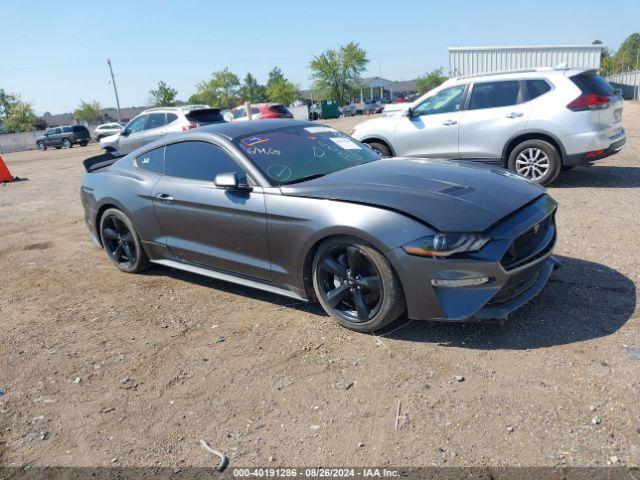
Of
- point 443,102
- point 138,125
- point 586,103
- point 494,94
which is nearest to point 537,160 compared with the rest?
point 586,103

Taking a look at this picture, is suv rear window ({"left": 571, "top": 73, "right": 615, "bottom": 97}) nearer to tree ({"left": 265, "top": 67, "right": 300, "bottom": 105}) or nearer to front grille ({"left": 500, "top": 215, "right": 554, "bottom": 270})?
front grille ({"left": 500, "top": 215, "right": 554, "bottom": 270})

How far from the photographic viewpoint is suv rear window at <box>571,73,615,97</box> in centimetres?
734

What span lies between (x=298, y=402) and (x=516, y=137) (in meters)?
6.07

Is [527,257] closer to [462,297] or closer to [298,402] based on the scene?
[462,297]

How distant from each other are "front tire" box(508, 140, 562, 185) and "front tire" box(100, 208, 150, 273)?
18.0ft

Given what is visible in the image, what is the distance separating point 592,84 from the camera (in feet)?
24.5

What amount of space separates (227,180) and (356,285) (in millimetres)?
1318

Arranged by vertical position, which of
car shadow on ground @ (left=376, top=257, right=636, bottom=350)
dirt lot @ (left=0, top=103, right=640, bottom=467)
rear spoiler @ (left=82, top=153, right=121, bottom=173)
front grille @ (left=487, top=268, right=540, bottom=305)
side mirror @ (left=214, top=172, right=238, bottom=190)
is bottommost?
dirt lot @ (left=0, top=103, right=640, bottom=467)

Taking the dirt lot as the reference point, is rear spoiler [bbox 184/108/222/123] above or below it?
above

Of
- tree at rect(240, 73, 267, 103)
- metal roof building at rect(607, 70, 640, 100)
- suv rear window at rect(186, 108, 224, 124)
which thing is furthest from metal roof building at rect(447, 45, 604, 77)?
tree at rect(240, 73, 267, 103)

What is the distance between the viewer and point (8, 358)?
3.91 metres

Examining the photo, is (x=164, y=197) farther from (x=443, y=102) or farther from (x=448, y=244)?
(x=443, y=102)

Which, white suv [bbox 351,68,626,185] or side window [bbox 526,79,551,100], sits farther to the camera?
side window [bbox 526,79,551,100]

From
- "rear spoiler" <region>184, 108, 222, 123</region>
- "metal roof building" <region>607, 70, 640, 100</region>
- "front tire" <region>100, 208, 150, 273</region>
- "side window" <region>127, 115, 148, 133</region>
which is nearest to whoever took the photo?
"front tire" <region>100, 208, 150, 273</region>
